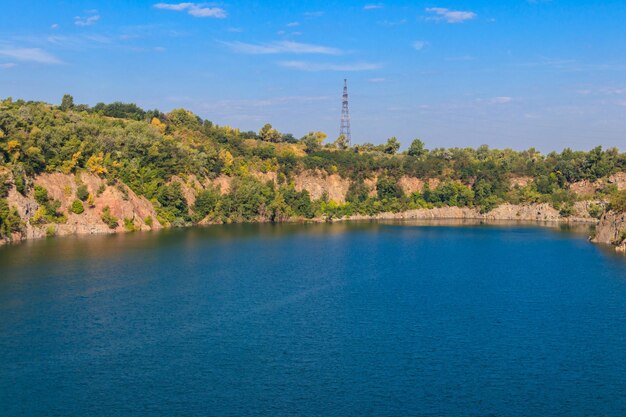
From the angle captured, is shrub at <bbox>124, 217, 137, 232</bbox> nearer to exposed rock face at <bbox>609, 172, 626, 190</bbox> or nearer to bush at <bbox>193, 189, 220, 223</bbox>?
bush at <bbox>193, 189, 220, 223</bbox>

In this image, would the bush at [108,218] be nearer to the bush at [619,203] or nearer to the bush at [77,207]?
the bush at [77,207]

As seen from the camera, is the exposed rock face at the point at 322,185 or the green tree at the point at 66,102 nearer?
the green tree at the point at 66,102

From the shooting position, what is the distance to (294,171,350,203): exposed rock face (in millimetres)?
181375

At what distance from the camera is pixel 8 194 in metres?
109

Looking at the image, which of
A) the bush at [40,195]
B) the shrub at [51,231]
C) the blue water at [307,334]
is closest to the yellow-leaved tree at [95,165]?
the bush at [40,195]

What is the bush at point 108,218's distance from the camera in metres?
124

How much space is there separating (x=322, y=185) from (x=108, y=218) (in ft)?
239

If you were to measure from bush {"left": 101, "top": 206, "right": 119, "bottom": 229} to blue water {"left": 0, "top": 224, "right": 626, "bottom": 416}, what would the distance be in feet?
85.8

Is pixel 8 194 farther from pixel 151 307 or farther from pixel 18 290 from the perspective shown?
pixel 151 307

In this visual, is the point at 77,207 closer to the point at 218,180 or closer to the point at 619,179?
the point at 218,180

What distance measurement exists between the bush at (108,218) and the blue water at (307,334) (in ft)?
85.8

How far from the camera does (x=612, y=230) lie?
11344 cm

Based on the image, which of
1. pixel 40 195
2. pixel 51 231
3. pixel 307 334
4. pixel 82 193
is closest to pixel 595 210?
pixel 82 193

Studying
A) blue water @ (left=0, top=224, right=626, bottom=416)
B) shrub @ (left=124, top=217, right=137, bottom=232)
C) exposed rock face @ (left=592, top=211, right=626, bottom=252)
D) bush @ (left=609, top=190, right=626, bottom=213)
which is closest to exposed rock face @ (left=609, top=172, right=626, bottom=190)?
exposed rock face @ (left=592, top=211, right=626, bottom=252)
